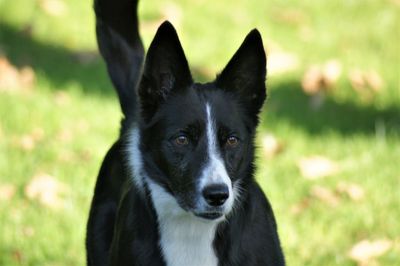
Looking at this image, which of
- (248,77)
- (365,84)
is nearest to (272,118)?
(365,84)

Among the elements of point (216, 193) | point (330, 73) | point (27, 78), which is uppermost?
point (27, 78)

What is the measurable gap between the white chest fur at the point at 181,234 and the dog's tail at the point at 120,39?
1088mm

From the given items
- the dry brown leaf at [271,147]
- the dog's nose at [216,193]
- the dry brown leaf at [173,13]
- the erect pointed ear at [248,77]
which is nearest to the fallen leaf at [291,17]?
the dry brown leaf at [173,13]

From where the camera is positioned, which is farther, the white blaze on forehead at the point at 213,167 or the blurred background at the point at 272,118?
the blurred background at the point at 272,118

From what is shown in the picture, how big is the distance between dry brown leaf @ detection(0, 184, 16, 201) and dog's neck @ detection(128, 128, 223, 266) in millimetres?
2234

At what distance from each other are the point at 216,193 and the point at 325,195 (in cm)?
266

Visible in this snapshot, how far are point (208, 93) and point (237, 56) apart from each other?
23 cm

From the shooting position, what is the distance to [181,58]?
4.10 meters

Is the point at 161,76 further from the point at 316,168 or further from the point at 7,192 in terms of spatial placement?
the point at 316,168

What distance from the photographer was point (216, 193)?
3.75m

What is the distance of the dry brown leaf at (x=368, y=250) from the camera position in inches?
212

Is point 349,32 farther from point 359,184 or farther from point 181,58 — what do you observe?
point 181,58

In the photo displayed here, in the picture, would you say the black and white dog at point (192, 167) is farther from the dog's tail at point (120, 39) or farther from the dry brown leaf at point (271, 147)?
the dry brown leaf at point (271, 147)

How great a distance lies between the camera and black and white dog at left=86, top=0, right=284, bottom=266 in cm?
392
